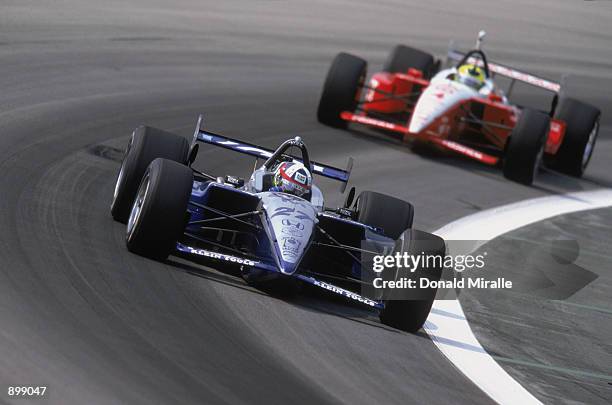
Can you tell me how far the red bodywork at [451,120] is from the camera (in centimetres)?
1867

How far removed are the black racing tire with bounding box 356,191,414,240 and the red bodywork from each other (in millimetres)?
6441

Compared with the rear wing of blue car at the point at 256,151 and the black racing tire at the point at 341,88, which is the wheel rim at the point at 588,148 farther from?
the rear wing of blue car at the point at 256,151

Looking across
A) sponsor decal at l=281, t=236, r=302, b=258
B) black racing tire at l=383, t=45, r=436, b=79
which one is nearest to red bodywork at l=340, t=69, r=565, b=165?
black racing tire at l=383, t=45, r=436, b=79

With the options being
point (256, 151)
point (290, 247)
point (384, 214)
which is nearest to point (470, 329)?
point (384, 214)

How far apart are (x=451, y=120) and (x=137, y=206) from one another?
9.09 meters

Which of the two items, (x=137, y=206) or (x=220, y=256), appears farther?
(x=137, y=206)

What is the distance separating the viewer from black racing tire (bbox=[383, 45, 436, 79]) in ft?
72.8

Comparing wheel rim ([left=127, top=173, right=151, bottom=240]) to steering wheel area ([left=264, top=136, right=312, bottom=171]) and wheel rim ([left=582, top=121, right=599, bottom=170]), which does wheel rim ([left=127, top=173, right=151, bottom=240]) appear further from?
wheel rim ([left=582, top=121, right=599, bottom=170])

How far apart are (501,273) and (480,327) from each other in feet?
7.19

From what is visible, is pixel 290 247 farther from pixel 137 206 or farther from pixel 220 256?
pixel 137 206

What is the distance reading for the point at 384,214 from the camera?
11961 millimetres

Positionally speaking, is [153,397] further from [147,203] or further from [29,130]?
[29,130]

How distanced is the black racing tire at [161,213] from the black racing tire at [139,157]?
84cm

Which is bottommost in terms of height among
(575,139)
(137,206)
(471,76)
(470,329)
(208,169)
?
(208,169)
